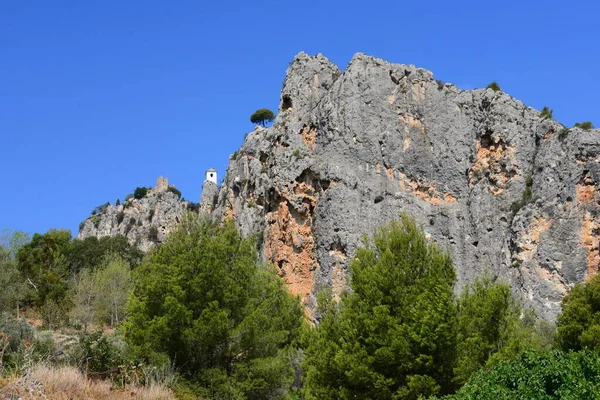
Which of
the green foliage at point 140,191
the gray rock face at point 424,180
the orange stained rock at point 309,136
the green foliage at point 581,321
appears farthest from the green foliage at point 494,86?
the green foliage at point 140,191

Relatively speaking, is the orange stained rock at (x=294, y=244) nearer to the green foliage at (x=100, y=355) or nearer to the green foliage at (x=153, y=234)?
the green foliage at (x=100, y=355)

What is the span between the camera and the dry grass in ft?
36.6

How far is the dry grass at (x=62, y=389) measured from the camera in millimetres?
11156

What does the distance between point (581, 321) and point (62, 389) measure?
86.1 feet

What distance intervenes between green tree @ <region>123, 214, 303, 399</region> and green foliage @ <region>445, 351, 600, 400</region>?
9030 millimetres

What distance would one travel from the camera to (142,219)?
9062 cm

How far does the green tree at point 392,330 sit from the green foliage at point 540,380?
117 inches

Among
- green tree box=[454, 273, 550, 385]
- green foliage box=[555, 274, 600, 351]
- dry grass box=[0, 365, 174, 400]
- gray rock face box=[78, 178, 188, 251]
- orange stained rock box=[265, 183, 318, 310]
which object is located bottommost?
dry grass box=[0, 365, 174, 400]

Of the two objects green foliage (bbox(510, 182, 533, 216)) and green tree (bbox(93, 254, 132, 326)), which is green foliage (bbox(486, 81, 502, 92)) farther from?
green tree (bbox(93, 254, 132, 326))

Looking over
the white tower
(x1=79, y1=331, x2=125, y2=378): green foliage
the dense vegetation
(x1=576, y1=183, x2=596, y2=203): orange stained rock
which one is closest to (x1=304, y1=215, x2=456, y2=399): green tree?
the dense vegetation

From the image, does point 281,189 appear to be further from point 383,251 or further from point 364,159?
point 383,251

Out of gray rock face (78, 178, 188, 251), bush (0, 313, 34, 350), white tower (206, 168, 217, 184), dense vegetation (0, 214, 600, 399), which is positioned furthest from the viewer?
white tower (206, 168, 217, 184)

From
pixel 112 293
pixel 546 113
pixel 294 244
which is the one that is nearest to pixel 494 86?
pixel 546 113

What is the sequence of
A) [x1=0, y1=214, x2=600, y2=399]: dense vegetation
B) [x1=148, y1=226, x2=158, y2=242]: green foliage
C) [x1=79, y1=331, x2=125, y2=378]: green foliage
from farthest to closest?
[x1=148, y1=226, x2=158, y2=242]: green foliage, [x1=79, y1=331, x2=125, y2=378]: green foliage, [x1=0, y1=214, x2=600, y2=399]: dense vegetation
